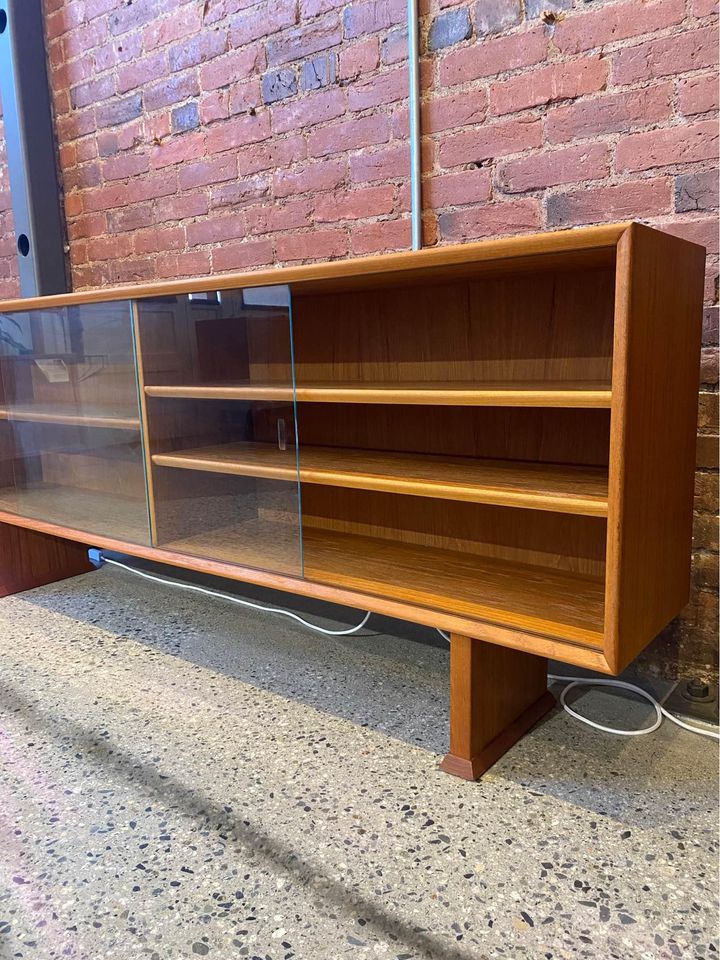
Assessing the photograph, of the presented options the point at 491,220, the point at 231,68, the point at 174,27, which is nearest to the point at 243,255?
the point at 231,68

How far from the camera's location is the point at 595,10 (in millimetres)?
1468

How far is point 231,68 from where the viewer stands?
210 centimetres

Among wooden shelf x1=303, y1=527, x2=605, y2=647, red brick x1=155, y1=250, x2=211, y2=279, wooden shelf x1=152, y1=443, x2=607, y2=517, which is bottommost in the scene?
wooden shelf x1=303, y1=527, x2=605, y2=647

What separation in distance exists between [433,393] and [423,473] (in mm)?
230

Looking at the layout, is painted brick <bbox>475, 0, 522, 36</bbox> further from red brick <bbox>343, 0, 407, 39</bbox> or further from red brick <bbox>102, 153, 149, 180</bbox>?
red brick <bbox>102, 153, 149, 180</bbox>

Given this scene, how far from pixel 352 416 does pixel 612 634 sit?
3.27 feet

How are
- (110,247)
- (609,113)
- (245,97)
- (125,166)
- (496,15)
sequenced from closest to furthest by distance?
(609,113) < (496,15) < (245,97) < (125,166) < (110,247)

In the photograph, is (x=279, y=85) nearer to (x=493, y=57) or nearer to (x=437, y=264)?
(x=493, y=57)

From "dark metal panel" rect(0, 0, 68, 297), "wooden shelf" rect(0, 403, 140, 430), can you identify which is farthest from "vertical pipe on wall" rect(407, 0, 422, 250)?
"dark metal panel" rect(0, 0, 68, 297)

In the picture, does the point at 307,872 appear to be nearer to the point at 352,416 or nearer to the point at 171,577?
the point at 352,416

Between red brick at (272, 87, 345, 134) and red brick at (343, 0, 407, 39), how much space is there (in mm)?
142

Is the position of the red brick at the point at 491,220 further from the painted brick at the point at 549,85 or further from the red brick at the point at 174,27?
the red brick at the point at 174,27

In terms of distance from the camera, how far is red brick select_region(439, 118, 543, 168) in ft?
5.23

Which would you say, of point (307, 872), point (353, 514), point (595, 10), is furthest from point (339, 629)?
point (595, 10)
